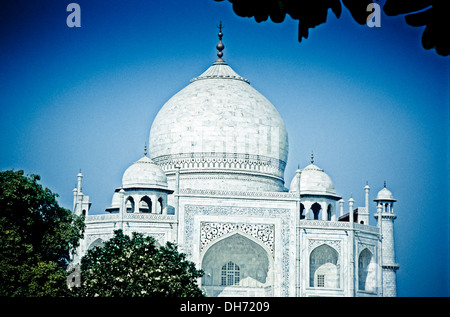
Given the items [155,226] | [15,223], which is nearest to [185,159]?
[155,226]

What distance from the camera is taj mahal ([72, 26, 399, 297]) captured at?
2694cm

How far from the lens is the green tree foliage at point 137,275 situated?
1730 centimetres

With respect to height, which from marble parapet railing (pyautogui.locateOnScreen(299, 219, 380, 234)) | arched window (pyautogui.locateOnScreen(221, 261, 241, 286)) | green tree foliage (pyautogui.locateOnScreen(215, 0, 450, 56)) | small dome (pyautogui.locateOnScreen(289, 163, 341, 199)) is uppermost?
small dome (pyautogui.locateOnScreen(289, 163, 341, 199))

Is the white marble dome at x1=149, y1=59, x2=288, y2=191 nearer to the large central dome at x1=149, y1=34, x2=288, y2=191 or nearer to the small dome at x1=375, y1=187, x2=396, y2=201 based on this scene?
the large central dome at x1=149, y1=34, x2=288, y2=191

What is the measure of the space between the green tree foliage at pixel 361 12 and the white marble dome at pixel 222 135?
87.0 ft

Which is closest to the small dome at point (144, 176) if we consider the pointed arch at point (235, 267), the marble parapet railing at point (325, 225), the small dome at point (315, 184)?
the pointed arch at point (235, 267)

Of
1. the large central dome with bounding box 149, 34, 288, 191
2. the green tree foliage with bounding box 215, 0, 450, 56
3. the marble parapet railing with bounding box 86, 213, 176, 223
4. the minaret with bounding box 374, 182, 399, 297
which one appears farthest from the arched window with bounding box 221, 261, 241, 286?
the green tree foliage with bounding box 215, 0, 450, 56

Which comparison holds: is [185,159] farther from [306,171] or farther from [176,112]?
[306,171]

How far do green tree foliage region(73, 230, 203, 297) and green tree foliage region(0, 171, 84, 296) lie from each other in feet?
2.81

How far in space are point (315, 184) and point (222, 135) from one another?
13.6 feet

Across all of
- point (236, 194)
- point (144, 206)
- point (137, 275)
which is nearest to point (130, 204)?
point (144, 206)

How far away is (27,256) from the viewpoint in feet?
62.2
